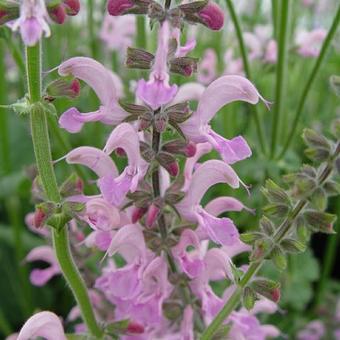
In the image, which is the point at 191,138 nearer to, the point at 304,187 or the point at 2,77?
the point at 304,187

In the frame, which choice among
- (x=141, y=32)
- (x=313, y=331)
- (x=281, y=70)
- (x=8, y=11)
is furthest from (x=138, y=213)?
(x=313, y=331)

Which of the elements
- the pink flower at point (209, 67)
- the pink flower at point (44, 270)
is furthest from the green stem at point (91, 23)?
the pink flower at point (44, 270)

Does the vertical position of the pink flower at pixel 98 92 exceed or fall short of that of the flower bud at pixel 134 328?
it exceeds it

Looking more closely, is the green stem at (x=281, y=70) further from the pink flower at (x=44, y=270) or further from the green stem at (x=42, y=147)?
the green stem at (x=42, y=147)

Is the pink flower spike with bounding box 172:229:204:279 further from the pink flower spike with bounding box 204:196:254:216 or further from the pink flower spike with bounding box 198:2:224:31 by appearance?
the pink flower spike with bounding box 198:2:224:31

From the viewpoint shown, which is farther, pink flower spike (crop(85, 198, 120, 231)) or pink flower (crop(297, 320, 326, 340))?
pink flower (crop(297, 320, 326, 340))

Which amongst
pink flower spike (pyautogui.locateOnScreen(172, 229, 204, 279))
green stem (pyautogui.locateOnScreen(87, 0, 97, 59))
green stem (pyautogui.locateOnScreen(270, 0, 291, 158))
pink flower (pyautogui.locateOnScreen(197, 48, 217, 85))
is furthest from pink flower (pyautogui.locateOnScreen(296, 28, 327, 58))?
pink flower spike (pyautogui.locateOnScreen(172, 229, 204, 279))

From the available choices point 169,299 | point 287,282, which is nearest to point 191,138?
point 169,299
